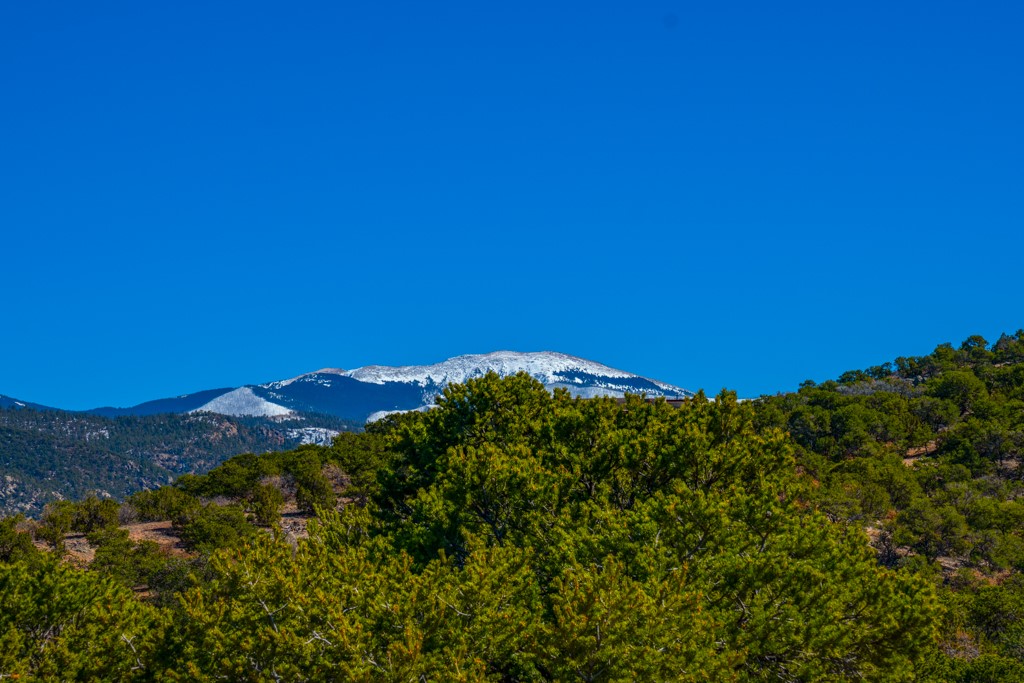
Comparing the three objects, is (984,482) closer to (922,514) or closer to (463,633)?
(922,514)

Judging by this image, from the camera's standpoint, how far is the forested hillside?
24141 mm

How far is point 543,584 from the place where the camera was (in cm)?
3250

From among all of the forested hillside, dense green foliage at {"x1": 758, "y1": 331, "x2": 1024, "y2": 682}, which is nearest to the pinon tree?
the forested hillside

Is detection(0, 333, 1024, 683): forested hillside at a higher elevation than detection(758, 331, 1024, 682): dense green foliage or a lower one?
lower

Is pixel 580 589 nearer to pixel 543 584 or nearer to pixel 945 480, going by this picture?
pixel 543 584

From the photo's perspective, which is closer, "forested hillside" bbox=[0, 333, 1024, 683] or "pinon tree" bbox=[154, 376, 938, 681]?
"pinon tree" bbox=[154, 376, 938, 681]

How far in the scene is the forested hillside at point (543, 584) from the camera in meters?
24.1

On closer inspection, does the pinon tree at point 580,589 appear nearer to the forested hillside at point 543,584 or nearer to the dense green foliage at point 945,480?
the forested hillside at point 543,584

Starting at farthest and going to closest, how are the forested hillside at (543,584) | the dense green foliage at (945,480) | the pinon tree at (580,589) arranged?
the dense green foliage at (945,480) < the forested hillside at (543,584) < the pinon tree at (580,589)

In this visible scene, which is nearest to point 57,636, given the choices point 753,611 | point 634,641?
point 634,641

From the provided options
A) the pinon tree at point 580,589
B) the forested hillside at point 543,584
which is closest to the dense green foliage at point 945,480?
the forested hillside at point 543,584

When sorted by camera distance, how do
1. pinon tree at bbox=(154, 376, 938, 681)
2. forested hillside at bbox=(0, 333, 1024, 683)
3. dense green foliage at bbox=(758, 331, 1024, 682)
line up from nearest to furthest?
pinon tree at bbox=(154, 376, 938, 681)
forested hillside at bbox=(0, 333, 1024, 683)
dense green foliage at bbox=(758, 331, 1024, 682)

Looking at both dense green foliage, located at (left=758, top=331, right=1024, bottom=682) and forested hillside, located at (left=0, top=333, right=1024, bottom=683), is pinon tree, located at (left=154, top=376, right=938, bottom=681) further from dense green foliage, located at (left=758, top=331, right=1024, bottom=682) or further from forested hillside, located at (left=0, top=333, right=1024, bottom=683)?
dense green foliage, located at (left=758, top=331, right=1024, bottom=682)

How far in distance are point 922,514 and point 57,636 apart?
57173mm
